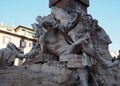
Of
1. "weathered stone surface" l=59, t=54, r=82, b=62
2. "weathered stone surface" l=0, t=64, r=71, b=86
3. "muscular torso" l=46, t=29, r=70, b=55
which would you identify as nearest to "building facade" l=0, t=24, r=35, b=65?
"muscular torso" l=46, t=29, r=70, b=55

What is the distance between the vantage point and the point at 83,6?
1156cm

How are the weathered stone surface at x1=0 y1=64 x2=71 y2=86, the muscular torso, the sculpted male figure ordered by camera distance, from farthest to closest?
the muscular torso → the sculpted male figure → the weathered stone surface at x1=0 y1=64 x2=71 y2=86

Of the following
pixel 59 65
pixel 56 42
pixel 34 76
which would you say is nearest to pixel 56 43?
pixel 56 42

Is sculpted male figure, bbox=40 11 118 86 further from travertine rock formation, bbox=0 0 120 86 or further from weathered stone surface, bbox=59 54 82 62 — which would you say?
weathered stone surface, bbox=59 54 82 62

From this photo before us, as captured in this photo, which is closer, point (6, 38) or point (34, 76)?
point (34, 76)

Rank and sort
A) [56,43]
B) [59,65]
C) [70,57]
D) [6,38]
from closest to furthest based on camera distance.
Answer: [59,65], [70,57], [56,43], [6,38]

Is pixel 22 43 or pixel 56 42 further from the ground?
pixel 22 43

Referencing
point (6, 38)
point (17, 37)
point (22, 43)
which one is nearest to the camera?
point (6, 38)

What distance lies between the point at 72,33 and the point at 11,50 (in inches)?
98.0

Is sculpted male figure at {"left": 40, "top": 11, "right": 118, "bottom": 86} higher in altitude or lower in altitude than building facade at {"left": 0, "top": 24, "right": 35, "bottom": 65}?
lower

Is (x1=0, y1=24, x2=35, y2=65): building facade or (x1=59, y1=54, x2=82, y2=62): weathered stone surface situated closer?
(x1=59, y1=54, x2=82, y2=62): weathered stone surface

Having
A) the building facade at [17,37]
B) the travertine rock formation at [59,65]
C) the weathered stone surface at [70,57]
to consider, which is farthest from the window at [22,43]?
the weathered stone surface at [70,57]

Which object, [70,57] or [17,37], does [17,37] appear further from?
[70,57]

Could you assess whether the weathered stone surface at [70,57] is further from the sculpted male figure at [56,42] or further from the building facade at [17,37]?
the building facade at [17,37]
